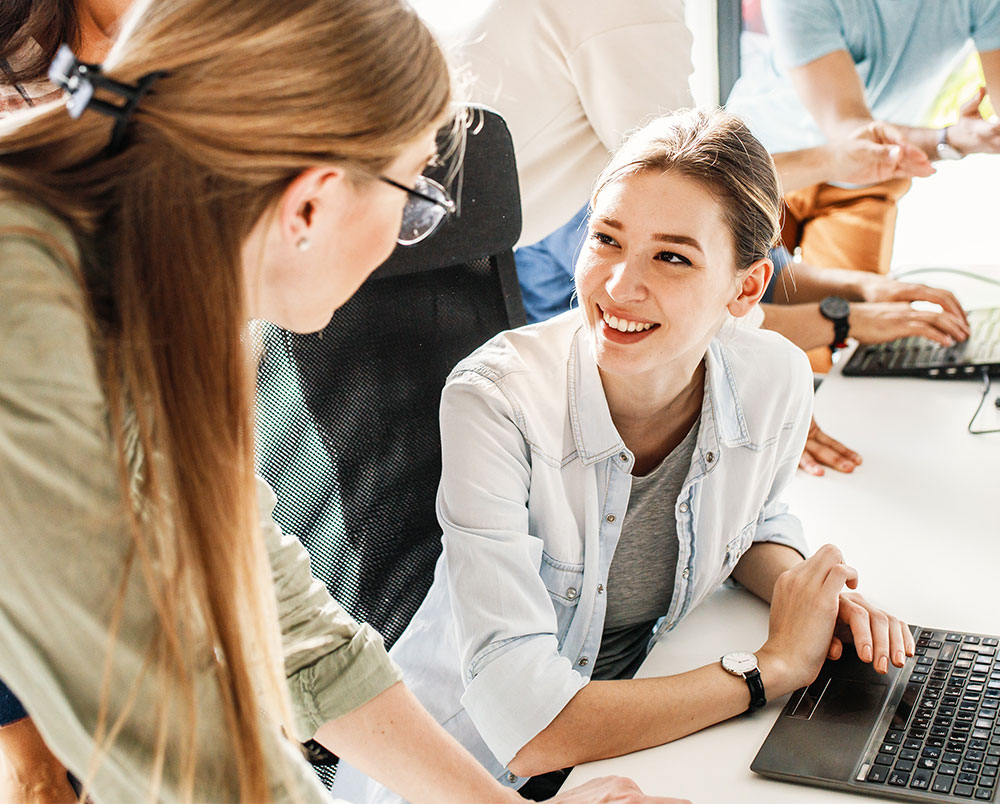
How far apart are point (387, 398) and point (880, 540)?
2.30 feet

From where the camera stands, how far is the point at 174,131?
58 centimetres

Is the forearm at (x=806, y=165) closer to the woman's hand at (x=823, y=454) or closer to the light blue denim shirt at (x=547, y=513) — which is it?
the woman's hand at (x=823, y=454)

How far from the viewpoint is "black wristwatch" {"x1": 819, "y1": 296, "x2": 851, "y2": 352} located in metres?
1.99

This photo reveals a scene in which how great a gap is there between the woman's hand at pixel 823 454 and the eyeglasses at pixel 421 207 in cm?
95

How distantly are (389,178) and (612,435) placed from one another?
0.59 metres

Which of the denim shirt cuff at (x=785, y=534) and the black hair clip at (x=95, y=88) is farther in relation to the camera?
the denim shirt cuff at (x=785, y=534)

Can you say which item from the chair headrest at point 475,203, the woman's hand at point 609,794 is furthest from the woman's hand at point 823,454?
the woman's hand at point 609,794

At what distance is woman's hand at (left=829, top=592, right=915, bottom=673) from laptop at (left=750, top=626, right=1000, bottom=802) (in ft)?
0.04

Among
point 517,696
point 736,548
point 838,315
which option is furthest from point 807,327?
point 517,696

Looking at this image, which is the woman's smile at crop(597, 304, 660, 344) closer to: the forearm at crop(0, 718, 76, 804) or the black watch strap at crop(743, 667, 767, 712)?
the black watch strap at crop(743, 667, 767, 712)

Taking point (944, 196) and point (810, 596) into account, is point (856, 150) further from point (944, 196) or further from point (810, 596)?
point (944, 196)

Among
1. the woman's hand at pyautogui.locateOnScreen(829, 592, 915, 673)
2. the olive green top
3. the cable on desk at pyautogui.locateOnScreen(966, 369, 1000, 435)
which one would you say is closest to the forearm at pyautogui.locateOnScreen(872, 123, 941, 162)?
the cable on desk at pyautogui.locateOnScreen(966, 369, 1000, 435)

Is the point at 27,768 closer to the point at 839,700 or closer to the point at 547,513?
the point at 547,513

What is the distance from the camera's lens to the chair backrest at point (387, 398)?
3.50 ft
